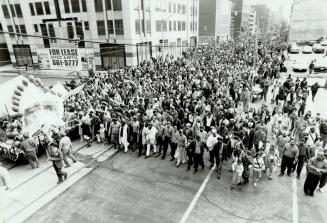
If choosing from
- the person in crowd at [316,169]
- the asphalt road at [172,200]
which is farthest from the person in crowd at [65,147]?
the person in crowd at [316,169]

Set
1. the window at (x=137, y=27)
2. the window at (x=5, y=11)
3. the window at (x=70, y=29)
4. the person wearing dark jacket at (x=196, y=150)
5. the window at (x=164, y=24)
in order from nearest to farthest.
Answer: the person wearing dark jacket at (x=196, y=150) < the window at (x=137, y=27) < the window at (x=70, y=29) < the window at (x=5, y=11) < the window at (x=164, y=24)

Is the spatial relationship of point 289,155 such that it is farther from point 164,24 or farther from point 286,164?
point 164,24

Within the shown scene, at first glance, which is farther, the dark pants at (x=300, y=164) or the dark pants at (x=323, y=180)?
the dark pants at (x=300, y=164)

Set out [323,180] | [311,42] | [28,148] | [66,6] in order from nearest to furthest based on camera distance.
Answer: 1. [323,180]
2. [28,148]
3. [66,6]
4. [311,42]

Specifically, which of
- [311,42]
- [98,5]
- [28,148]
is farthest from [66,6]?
[311,42]

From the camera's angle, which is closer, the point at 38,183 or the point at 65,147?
the point at 38,183

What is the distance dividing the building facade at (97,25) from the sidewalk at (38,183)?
1722 cm

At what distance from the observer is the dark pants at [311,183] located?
7.96m

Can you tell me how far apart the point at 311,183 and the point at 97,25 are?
101 ft

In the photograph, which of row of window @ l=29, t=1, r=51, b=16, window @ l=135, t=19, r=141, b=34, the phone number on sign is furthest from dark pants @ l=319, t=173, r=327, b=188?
row of window @ l=29, t=1, r=51, b=16

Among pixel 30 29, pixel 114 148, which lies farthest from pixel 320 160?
pixel 30 29

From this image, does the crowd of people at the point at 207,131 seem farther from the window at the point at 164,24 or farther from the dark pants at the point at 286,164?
the window at the point at 164,24

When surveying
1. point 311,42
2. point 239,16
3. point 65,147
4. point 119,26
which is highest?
point 239,16

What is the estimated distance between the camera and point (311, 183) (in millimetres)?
8070
